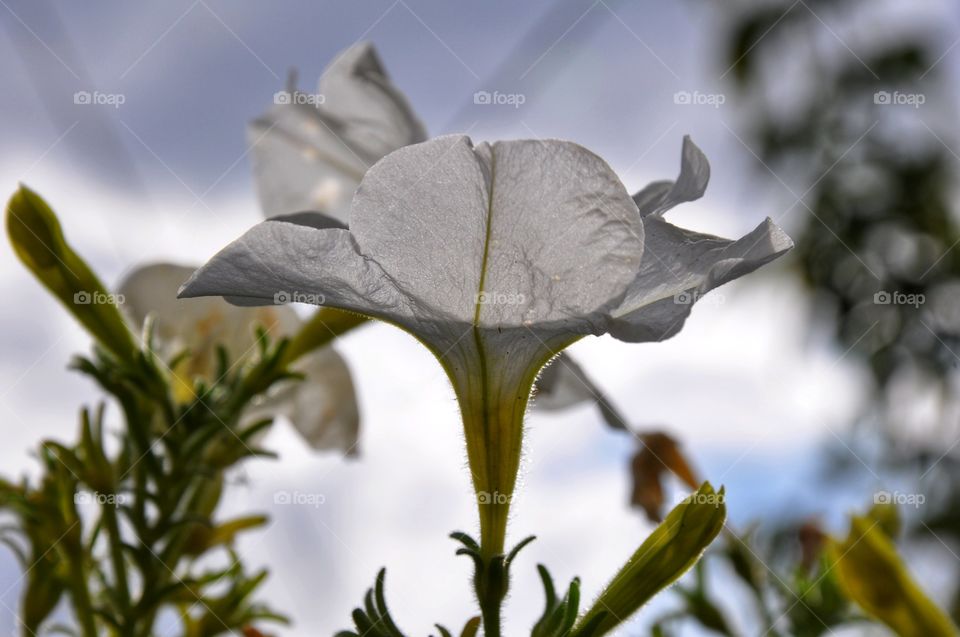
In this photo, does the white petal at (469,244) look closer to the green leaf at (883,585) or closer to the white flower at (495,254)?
the white flower at (495,254)

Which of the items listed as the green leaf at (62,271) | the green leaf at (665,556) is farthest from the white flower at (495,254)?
the green leaf at (62,271)

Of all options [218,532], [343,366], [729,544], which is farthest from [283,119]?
[729,544]

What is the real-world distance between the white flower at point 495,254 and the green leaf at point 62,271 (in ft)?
2.18

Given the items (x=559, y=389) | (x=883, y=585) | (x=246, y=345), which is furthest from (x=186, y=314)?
(x=883, y=585)

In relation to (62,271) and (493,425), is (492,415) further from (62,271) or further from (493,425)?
(62,271)

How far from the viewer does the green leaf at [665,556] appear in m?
1.20

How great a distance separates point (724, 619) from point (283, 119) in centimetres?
152

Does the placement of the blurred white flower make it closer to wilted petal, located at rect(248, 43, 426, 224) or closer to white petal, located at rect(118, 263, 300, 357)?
A: white petal, located at rect(118, 263, 300, 357)

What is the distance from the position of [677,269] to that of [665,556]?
1.17 feet

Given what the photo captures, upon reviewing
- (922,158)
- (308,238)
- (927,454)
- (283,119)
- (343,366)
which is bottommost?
(308,238)

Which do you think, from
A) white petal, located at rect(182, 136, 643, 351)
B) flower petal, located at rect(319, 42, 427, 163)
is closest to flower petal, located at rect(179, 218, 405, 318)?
white petal, located at rect(182, 136, 643, 351)

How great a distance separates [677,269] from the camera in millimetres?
1164

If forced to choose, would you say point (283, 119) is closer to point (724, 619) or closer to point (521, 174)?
point (521, 174)

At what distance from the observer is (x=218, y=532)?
6.48 feet
